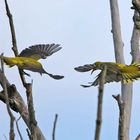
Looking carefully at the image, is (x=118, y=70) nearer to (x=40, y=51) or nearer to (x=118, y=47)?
(x=40, y=51)

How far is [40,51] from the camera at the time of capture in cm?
160

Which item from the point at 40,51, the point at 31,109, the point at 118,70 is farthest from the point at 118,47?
the point at 31,109

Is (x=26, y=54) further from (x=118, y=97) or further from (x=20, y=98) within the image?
(x=118, y=97)

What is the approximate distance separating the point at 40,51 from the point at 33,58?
0.33ft

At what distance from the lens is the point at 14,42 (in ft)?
3.41

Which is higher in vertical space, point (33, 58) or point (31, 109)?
point (33, 58)

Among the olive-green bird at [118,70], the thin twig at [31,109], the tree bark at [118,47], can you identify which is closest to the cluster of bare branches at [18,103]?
the thin twig at [31,109]

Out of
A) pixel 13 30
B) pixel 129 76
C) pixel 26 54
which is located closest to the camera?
pixel 13 30

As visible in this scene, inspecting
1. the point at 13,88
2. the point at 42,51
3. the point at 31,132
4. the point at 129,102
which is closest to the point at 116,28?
the point at 129,102

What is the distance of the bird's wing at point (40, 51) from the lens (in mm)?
1493

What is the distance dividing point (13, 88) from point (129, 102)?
1.11 meters

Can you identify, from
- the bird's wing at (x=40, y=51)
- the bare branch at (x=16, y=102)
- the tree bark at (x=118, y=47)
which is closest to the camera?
the bare branch at (x=16, y=102)

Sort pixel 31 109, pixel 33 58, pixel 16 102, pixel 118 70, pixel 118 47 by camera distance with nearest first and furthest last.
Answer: pixel 31 109
pixel 16 102
pixel 118 70
pixel 33 58
pixel 118 47

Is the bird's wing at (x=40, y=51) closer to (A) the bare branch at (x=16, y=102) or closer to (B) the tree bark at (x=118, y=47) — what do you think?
(A) the bare branch at (x=16, y=102)
